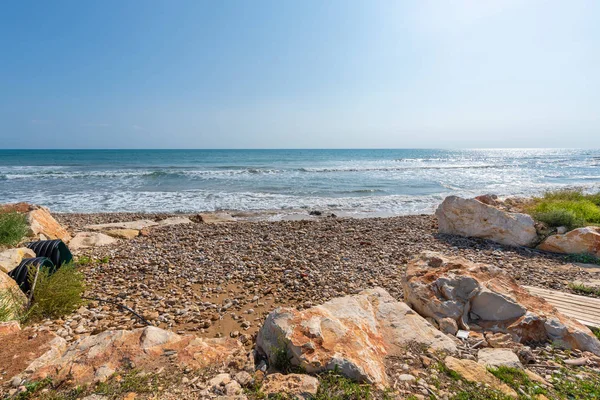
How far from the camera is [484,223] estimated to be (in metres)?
8.93

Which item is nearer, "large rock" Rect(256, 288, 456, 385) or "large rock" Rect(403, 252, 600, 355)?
"large rock" Rect(256, 288, 456, 385)

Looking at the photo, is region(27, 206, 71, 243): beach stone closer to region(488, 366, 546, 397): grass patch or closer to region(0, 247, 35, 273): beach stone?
region(0, 247, 35, 273): beach stone

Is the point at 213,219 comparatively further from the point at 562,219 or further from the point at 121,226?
the point at 562,219

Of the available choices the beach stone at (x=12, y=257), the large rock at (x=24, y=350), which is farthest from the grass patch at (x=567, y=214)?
the beach stone at (x=12, y=257)

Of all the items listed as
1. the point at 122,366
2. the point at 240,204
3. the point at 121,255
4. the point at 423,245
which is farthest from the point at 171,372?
the point at 240,204

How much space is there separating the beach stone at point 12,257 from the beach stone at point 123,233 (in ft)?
11.7

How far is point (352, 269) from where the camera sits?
6445 millimetres

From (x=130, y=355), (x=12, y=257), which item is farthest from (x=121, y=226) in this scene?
(x=130, y=355)

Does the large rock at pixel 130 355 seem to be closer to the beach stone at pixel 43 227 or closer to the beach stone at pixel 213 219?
the beach stone at pixel 43 227

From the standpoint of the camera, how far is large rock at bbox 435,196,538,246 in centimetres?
840

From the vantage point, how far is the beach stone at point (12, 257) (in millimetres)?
4724

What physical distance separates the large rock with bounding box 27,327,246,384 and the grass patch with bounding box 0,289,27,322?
1.45 metres

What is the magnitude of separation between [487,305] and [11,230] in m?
9.64

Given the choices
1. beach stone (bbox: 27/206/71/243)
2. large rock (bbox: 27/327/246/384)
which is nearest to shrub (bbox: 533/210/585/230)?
large rock (bbox: 27/327/246/384)
